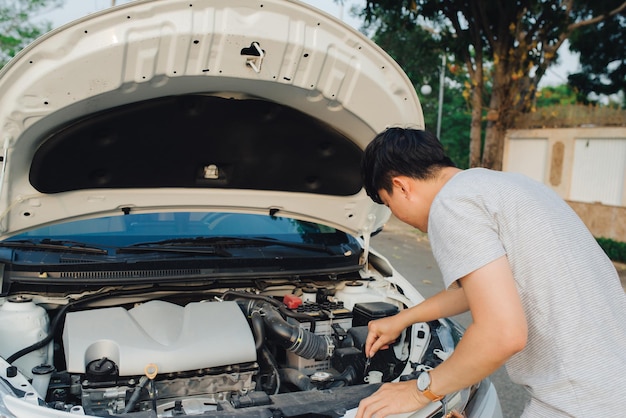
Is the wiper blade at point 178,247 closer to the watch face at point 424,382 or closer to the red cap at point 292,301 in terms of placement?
the red cap at point 292,301

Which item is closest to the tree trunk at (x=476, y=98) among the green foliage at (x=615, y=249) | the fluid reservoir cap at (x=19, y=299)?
the green foliage at (x=615, y=249)

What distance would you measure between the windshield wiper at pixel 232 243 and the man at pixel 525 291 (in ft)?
4.84

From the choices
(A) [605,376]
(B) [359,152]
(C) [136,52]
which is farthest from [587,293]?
(C) [136,52]

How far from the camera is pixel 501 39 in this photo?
10.3 metres

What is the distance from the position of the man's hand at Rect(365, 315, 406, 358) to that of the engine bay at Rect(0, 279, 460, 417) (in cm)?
16

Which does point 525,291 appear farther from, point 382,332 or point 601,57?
point 601,57

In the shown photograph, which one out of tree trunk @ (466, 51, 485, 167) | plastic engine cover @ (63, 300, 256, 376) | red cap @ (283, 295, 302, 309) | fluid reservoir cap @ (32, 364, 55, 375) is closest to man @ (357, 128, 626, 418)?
plastic engine cover @ (63, 300, 256, 376)

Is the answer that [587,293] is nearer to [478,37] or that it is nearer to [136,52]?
[136,52]

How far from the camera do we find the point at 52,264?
259cm

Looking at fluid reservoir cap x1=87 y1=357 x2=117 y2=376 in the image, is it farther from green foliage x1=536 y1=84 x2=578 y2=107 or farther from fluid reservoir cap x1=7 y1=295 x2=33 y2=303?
green foliage x1=536 y1=84 x2=578 y2=107

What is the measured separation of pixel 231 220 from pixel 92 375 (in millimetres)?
1316

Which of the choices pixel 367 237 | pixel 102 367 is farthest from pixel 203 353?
pixel 367 237

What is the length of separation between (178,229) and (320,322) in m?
0.95

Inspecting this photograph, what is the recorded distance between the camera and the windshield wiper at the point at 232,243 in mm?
2893
